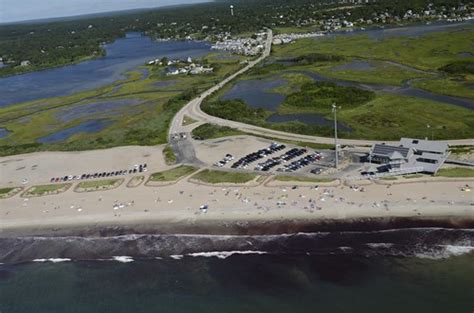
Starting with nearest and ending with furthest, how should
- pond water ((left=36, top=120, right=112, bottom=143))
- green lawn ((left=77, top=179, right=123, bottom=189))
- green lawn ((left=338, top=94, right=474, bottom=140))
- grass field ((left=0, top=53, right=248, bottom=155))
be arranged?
green lawn ((left=77, top=179, right=123, bottom=189)) → green lawn ((left=338, top=94, right=474, bottom=140)) → grass field ((left=0, top=53, right=248, bottom=155)) → pond water ((left=36, top=120, right=112, bottom=143))

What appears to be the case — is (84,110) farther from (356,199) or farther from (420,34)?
(420,34)

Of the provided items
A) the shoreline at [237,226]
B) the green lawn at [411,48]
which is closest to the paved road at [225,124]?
the shoreline at [237,226]

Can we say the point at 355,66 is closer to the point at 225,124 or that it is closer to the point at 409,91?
the point at 409,91

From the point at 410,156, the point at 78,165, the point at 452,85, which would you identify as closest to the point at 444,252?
the point at 410,156

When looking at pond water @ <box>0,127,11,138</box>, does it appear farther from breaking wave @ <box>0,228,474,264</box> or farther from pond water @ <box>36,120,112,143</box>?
breaking wave @ <box>0,228,474,264</box>

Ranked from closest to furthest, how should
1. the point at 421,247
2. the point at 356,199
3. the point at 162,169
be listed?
the point at 421,247, the point at 356,199, the point at 162,169

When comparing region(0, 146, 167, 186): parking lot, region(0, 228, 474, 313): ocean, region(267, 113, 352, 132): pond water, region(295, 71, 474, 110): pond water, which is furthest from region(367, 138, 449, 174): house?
region(0, 146, 167, 186): parking lot

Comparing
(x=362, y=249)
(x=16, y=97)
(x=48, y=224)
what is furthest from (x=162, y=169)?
(x=16, y=97)
